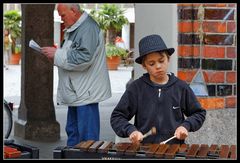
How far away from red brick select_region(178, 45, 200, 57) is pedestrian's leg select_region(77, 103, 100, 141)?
0.87 metres

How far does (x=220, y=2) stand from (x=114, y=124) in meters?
1.70

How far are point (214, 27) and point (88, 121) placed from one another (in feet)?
4.34

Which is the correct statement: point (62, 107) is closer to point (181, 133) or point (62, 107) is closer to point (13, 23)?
point (181, 133)

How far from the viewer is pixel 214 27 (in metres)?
5.06

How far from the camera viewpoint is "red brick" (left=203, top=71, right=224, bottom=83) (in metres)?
5.13

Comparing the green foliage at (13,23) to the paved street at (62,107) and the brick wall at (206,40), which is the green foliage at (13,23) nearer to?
the paved street at (62,107)

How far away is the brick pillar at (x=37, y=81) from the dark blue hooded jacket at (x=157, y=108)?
143 inches

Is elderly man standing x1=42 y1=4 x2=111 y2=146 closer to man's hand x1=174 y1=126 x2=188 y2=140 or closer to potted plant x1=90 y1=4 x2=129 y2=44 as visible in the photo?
man's hand x1=174 y1=126 x2=188 y2=140

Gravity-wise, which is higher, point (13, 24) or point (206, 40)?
point (13, 24)

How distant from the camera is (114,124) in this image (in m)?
3.56

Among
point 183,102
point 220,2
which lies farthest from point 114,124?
point 220,2

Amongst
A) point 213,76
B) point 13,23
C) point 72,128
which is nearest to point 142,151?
point 72,128

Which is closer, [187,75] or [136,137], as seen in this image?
[136,137]

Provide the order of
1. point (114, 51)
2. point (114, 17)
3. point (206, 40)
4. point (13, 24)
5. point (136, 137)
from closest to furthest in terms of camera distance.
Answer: point (136, 137) → point (206, 40) → point (114, 17) → point (114, 51) → point (13, 24)
